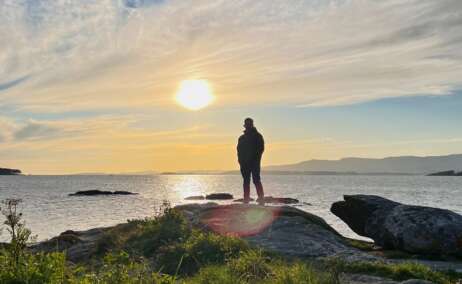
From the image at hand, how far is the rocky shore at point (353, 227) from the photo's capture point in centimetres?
1191

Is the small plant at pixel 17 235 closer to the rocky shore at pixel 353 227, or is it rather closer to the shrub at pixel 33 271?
the shrub at pixel 33 271

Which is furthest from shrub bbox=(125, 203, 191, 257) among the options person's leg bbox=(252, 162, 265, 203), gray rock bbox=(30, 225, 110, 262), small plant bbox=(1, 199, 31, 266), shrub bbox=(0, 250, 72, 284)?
person's leg bbox=(252, 162, 265, 203)

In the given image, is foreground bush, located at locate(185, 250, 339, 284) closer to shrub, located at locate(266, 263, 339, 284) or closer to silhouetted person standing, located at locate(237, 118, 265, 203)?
shrub, located at locate(266, 263, 339, 284)

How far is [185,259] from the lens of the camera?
33.3ft

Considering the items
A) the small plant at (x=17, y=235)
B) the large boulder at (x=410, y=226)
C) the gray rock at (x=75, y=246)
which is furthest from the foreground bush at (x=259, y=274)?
the gray rock at (x=75, y=246)

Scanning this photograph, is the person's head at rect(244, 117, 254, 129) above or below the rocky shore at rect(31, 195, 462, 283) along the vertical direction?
above

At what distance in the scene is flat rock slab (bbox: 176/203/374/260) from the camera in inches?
466

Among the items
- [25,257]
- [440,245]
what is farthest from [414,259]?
[25,257]

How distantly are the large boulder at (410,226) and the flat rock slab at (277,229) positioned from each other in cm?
110

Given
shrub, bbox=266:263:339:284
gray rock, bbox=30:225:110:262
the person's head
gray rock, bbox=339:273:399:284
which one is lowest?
gray rock, bbox=30:225:110:262

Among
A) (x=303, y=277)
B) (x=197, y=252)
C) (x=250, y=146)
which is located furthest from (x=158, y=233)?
(x=250, y=146)

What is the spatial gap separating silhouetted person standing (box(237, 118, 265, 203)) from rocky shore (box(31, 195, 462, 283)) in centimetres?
340

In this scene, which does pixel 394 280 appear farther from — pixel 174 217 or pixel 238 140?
pixel 238 140

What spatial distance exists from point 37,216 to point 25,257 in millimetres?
40621
